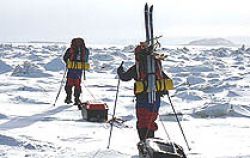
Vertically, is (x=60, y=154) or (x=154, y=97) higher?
(x=154, y=97)

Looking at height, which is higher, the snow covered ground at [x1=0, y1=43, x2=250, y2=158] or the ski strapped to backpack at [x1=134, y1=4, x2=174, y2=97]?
the ski strapped to backpack at [x1=134, y1=4, x2=174, y2=97]

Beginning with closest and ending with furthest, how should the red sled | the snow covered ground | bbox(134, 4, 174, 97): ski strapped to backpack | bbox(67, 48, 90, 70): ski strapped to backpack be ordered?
the snow covered ground
bbox(134, 4, 174, 97): ski strapped to backpack
the red sled
bbox(67, 48, 90, 70): ski strapped to backpack

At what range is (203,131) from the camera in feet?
24.0

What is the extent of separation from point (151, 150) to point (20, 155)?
1.39m

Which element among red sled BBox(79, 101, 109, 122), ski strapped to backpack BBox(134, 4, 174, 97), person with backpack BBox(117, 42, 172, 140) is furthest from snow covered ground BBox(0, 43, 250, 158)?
ski strapped to backpack BBox(134, 4, 174, 97)

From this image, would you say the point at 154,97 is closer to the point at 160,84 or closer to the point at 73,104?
the point at 160,84

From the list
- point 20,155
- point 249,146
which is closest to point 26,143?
point 20,155

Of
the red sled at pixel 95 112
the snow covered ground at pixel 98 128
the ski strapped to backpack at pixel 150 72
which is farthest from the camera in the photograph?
the red sled at pixel 95 112

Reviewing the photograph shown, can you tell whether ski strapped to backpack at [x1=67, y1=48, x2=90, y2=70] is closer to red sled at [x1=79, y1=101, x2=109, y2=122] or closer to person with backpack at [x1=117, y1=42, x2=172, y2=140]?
red sled at [x1=79, y1=101, x2=109, y2=122]

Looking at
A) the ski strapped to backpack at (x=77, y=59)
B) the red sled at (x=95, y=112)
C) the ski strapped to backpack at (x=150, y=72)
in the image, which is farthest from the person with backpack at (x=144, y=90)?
the ski strapped to backpack at (x=77, y=59)

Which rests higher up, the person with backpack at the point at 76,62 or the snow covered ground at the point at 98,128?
the person with backpack at the point at 76,62

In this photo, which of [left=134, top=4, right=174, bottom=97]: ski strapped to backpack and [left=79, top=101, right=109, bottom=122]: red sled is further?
[left=79, top=101, right=109, bottom=122]: red sled

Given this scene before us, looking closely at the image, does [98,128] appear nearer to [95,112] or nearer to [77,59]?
[95,112]

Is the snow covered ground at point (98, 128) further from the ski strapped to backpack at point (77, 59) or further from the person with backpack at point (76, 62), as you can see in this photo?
the ski strapped to backpack at point (77, 59)
